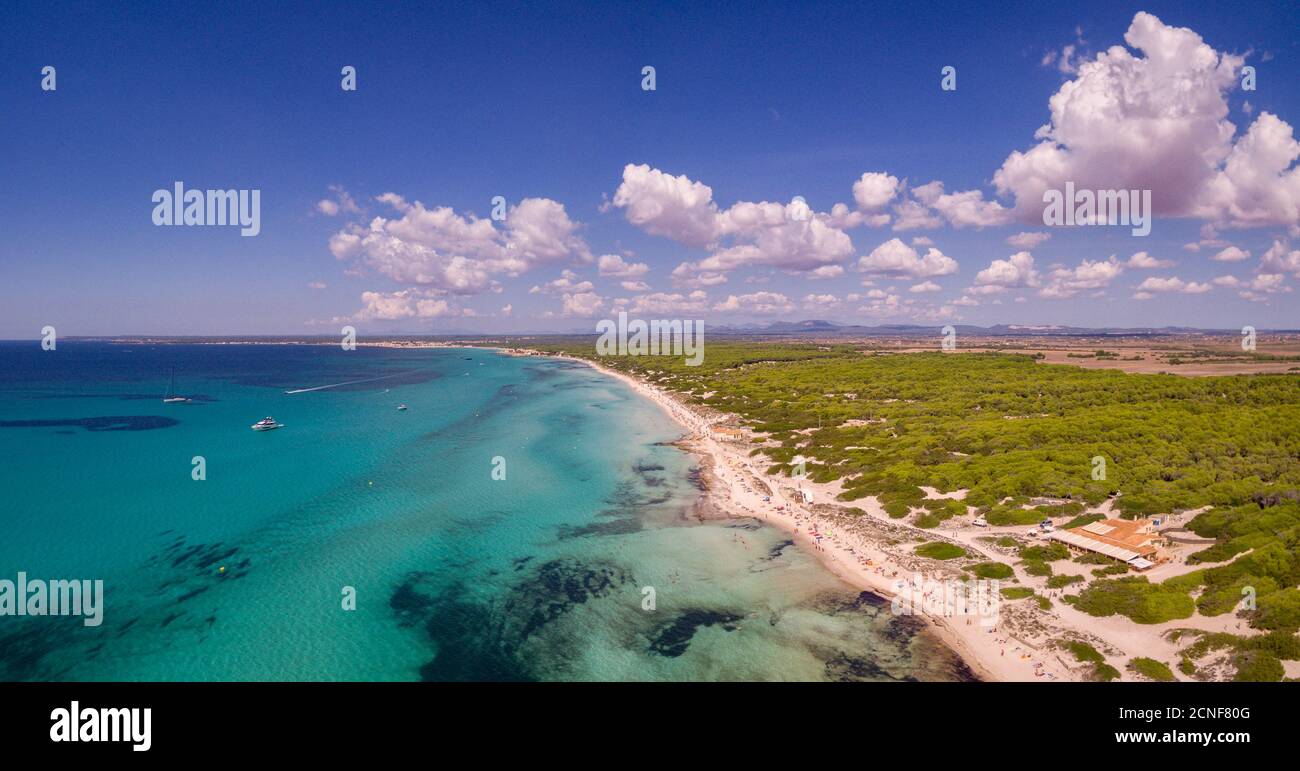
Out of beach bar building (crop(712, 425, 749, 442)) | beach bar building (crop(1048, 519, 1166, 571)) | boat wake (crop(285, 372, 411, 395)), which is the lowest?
beach bar building (crop(1048, 519, 1166, 571))

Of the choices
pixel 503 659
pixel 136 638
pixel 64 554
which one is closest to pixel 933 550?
pixel 503 659

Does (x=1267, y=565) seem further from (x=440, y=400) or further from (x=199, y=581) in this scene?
(x=440, y=400)

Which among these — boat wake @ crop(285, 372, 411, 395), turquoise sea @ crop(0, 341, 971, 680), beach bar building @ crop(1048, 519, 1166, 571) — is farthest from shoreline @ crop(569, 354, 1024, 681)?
boat wake @ crop(285, 372, 411, 395)

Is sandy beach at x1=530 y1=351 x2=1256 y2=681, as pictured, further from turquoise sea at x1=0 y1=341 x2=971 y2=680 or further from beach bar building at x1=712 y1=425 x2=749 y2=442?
beach bar building at x1=712 y1=425 x2=749 y2=442

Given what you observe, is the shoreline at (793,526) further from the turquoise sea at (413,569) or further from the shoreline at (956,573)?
the turquoise sea at (413,569)

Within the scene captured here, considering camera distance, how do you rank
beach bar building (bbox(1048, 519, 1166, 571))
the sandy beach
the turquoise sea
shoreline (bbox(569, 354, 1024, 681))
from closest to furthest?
the sandy beach, shoreline (bbox(569, 354, 1024, 681)), the turquoise sea, beach bar building (bbox(1048, 519, 1166, 571))

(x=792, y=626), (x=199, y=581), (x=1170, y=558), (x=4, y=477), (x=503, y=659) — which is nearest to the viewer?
(x=503, y=659)
